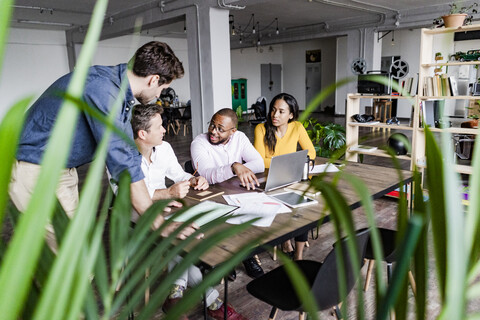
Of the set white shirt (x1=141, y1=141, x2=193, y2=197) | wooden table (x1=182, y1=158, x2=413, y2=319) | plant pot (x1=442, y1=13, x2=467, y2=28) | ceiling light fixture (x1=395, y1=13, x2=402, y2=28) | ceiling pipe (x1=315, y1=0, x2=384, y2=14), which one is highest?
ceiling pipe (x1=315, y1=0, x2=384, y2=14)

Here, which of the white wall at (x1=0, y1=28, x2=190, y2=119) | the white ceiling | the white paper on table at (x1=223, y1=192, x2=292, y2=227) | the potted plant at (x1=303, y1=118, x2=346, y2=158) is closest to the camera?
the white paper on table at (x1=223, y1=192, x2=292, y2=227)

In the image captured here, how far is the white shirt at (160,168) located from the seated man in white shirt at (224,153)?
0.72 feet

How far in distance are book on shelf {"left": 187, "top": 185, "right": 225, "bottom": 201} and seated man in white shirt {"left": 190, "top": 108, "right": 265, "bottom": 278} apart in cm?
24

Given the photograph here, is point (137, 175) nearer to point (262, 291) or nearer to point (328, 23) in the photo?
point (262, 291)

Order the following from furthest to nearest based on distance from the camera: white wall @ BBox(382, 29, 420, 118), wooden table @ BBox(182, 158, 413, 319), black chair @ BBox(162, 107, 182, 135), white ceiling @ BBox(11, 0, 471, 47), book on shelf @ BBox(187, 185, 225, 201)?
white wall @ BBox(382, 29, 420, 118)
black chair @ BBox(162, 107, 182, 135)
white ceiling @ BBox(11, 0, 471, 47)
book on shelf @ BBox(187, 185, 225, 201)
wooden table @ BBox(182, 158, 413, 319)

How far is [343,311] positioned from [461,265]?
19 cm

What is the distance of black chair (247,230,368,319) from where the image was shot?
1.64 meters

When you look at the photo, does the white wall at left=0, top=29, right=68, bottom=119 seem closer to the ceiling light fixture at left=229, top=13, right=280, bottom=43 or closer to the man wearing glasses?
the ceiling light fixture at left=229, top=13, right=280, bottom=43

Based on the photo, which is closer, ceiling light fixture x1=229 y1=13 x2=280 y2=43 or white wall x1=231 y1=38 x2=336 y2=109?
ceiling light fixture x1=229 y1=13 x2=280 y2=43

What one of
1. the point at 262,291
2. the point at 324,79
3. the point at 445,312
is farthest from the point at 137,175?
the point at 324,79

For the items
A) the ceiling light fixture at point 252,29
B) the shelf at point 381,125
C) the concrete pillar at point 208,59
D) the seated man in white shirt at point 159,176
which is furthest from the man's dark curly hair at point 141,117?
the ceiling light fixture at point 252,29

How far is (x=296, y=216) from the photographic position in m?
2.05

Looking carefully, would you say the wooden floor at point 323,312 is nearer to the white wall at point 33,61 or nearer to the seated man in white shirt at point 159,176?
the seated man in white shirt at point 159,176

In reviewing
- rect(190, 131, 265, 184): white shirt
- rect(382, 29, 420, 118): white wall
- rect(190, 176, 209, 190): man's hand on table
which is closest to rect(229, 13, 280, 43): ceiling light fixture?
rect(382, 29, 420, 118): white wall
